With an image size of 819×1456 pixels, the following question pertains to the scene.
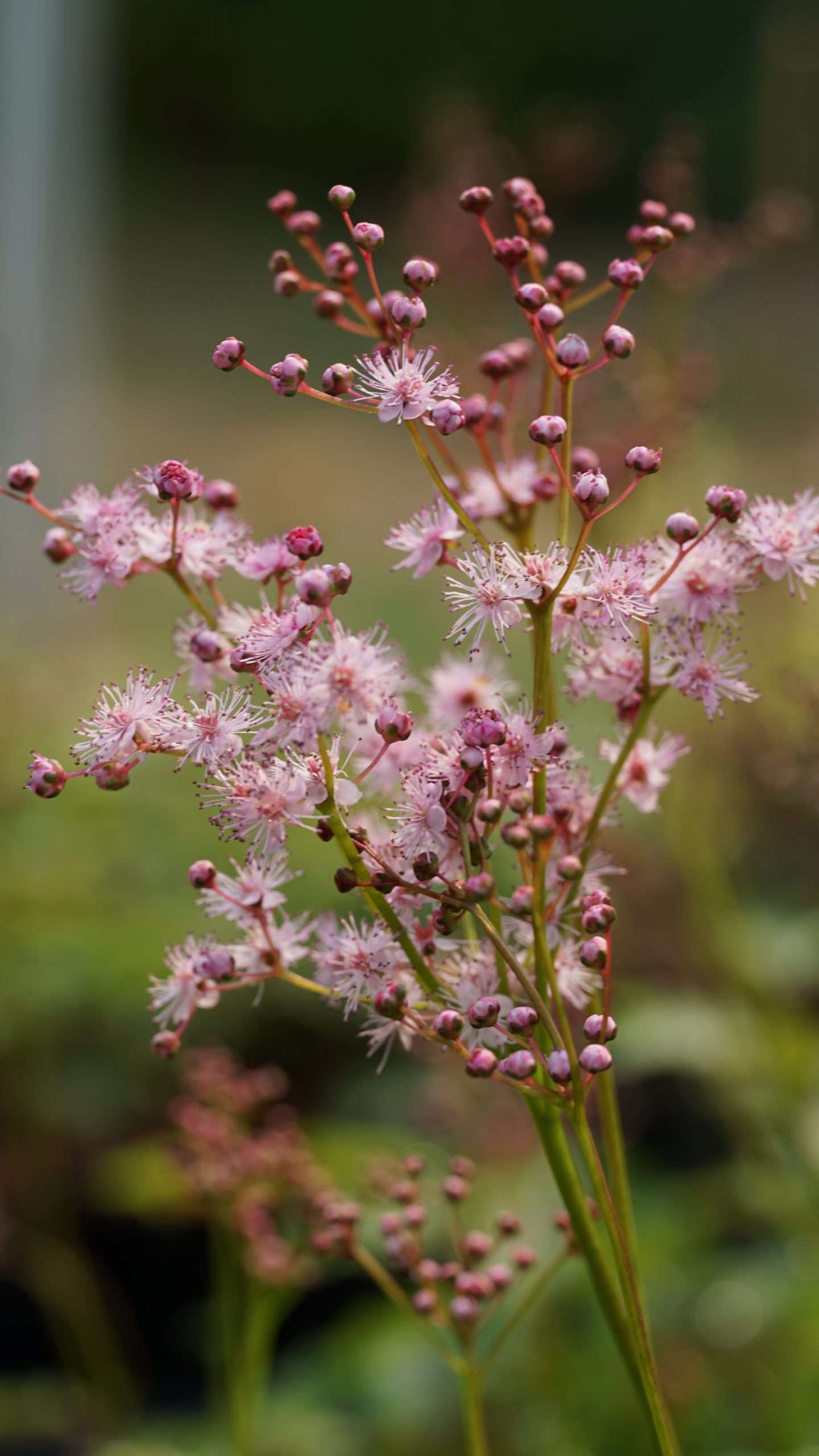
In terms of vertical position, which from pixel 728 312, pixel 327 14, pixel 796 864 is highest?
pixel 327 14

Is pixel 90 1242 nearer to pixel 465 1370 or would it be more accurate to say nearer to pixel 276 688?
pixel 465 1370

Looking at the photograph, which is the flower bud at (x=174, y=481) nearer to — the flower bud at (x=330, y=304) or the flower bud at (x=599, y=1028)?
the flower bud at (x=330, y=304)

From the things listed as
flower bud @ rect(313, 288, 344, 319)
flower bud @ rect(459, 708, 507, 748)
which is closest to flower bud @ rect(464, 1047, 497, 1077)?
flower bud @ rect(459, 708, 507, 748)

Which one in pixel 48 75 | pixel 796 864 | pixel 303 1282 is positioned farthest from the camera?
pixel 48 75

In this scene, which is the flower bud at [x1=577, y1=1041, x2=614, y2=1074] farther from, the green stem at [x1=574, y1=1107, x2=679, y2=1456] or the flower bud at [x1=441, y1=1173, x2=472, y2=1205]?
the flower bud at [x1=441, y1=1173, x2=472, y2=1205]

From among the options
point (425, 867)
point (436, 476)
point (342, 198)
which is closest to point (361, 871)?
point (425, 867)

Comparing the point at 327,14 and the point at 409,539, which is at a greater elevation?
the point at 327,14

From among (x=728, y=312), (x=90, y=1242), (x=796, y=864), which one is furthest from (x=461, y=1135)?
(x=728, y=312)

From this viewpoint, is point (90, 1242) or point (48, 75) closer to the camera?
point (90, 1242)
